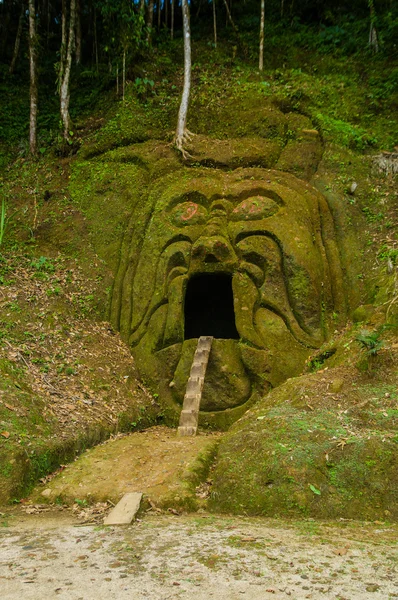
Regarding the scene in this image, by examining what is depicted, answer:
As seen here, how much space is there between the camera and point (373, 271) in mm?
9391

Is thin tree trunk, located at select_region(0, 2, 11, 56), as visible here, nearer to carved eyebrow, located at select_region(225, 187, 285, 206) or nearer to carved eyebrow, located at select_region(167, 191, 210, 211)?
carved eyebrow, located at select_region(167, 191, 210, 211)

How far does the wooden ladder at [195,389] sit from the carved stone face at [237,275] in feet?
0.87

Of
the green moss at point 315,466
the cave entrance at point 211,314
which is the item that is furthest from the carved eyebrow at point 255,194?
the green moss at point 315,466

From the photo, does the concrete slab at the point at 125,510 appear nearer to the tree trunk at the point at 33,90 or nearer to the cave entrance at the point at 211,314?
the cave entrance at the point at 211,314

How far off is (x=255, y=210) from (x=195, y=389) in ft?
11.3

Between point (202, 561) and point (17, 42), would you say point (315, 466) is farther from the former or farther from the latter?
point (17, 42)

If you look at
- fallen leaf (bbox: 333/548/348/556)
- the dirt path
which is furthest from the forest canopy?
fallen leaf (bbox: 333/548/348/556)

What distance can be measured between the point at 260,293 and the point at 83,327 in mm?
3091

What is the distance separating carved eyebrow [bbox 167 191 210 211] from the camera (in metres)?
9.77

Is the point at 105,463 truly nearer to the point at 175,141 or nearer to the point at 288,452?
the point at 288,452

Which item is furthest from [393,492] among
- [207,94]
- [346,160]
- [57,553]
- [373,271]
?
[207,94]

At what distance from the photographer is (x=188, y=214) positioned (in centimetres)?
960

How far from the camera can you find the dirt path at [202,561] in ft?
9.68

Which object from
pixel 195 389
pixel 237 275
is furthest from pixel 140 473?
pixel 237 275
